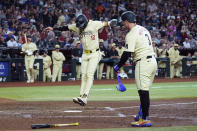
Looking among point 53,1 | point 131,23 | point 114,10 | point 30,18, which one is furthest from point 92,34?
point 114,10

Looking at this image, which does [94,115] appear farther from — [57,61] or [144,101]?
[57,61]

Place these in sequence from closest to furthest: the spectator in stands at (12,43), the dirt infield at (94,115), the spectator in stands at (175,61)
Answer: the dirt infield at (94,115) < the spectator in stands at (12,43) < the spectator in stands at (175,61)

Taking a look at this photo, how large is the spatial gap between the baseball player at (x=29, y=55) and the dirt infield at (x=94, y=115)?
421 inches

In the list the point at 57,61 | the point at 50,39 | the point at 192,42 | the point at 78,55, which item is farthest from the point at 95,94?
the point at 192,42

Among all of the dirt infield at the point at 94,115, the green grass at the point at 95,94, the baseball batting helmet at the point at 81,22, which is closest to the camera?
the dirt infield at the point at 94,115

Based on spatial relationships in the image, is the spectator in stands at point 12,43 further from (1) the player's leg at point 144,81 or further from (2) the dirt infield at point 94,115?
(1) the player's leg at point 144,81

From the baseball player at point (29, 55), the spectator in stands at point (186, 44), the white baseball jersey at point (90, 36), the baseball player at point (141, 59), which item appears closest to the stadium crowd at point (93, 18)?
the spectator in stands at point (186, 44)

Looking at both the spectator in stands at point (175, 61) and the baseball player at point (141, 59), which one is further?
the spectator in stands at point (175, 61)

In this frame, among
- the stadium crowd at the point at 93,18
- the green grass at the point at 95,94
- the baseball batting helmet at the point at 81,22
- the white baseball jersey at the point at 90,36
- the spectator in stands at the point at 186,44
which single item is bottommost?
the green grass at the point at 95,94

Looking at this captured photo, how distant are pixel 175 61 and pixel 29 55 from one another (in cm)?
944

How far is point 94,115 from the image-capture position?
923 cm

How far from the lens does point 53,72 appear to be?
2350cm

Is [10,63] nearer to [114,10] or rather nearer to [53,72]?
[53,72]

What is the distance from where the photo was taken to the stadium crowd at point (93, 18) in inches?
933
